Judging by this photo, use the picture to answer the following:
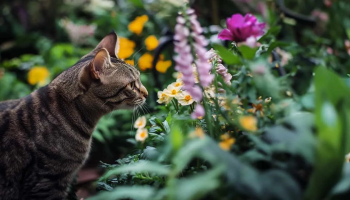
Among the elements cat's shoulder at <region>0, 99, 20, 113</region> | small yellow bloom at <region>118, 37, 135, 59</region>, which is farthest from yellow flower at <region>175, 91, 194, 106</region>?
small yellow bloom at <region>118, 37, 135, 59</region>

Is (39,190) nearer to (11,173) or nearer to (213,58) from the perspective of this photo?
(11,173)

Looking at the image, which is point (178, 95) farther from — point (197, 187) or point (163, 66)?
point (163, 66)

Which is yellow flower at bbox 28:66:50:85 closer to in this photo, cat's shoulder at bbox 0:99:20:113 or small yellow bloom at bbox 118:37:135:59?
small yellow bloom at bbox 118:37:135:59

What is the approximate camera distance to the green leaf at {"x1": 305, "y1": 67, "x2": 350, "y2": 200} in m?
0.78

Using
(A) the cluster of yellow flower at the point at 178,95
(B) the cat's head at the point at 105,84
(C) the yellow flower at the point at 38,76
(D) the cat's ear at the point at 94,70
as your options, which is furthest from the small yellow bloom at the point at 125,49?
(A) the cluster of yellow flower at the point at 178,95

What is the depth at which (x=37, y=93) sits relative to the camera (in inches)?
65.7

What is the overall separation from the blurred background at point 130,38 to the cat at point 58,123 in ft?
1.30

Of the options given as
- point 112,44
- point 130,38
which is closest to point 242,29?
point 112,44

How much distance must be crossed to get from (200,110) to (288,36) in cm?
273

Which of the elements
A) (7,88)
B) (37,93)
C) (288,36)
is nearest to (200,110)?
(37,93)

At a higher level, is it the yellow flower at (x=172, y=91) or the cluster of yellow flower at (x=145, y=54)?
the cluster of yellow flower at (x=145, y=54)

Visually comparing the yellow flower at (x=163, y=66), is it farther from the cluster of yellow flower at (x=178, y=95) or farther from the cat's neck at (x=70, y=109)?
the cluster of yellow flower at (x=178, y=95)

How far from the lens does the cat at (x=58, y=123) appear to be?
1.46 meters

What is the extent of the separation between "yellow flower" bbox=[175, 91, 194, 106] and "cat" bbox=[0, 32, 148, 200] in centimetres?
35
